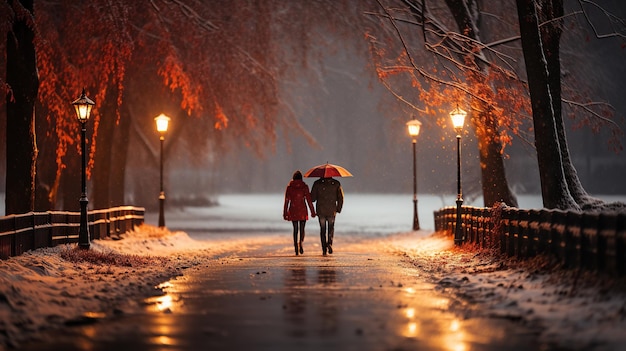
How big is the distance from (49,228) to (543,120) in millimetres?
10080

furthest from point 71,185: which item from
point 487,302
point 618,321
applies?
point 618,321

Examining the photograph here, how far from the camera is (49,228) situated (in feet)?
64.4

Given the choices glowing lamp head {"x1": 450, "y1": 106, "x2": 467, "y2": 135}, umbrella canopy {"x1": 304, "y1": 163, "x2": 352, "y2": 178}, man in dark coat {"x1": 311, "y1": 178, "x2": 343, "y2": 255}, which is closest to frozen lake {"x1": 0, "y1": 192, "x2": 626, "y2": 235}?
glowing lamp head {"x1": 450, "y1": 106, "x2": 467, "y2": 135}

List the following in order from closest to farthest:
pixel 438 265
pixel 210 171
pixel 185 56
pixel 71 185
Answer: pixel 438 265
pixel 185 56
pixel 71 185
pixel 210 171

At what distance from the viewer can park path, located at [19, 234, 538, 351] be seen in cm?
880

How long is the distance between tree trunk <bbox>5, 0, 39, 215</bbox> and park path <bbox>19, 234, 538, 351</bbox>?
6.52 metres

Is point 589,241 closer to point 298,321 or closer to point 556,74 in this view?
point 298,321

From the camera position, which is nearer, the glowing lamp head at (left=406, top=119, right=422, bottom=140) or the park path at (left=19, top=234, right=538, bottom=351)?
the park path at (left=19, top=234, right=538, bottom=351)

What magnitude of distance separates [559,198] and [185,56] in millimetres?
12655

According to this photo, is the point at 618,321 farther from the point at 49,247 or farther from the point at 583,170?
the point at 583,170

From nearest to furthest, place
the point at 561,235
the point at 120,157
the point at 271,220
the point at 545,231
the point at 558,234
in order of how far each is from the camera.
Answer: the point at 561,235 < the point at 558,234 < the point at 545,231 < the point at 120,157 < the point at 271,220

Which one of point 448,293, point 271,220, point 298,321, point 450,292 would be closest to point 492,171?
point 450,292

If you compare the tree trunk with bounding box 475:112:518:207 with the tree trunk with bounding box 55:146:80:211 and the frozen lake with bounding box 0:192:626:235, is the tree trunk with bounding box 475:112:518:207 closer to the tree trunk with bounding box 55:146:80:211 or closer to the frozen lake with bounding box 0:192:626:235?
the frozen lake with bounding box 0:192:626:235

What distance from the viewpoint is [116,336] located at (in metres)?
9.31
